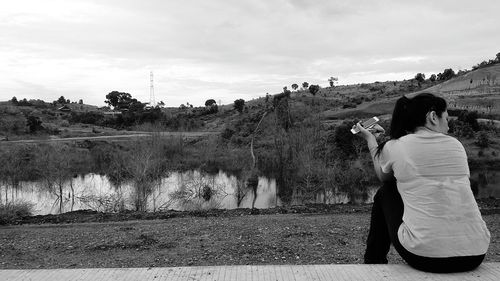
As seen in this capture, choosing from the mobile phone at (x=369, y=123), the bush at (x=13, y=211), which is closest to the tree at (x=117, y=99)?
the bush at (x=13, y=211)

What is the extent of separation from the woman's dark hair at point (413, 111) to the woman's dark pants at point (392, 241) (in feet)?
1.08

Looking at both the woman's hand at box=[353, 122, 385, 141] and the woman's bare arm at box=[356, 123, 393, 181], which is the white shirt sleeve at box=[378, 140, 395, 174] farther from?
the woman's hand at box=[353, 122, 385, 141]

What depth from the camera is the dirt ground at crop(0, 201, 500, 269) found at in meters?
6.72

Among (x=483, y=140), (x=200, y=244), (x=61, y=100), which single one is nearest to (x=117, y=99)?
(x=61, y=100)

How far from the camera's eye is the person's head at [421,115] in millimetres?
2994

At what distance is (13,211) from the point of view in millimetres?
14477

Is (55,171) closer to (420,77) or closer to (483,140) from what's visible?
(483,140)

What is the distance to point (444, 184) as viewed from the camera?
2.71 metres

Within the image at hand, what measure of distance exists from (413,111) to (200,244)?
5587 mm

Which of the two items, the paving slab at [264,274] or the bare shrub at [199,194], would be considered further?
the bare shrub at [199,194]

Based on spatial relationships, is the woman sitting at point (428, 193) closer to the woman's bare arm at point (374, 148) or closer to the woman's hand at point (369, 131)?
the woman's bare arm at point (374, 148)

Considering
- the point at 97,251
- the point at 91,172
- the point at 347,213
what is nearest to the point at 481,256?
the point at 97,251

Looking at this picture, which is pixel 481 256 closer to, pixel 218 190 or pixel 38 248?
pixel 38 248

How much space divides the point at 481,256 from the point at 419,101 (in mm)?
1038
